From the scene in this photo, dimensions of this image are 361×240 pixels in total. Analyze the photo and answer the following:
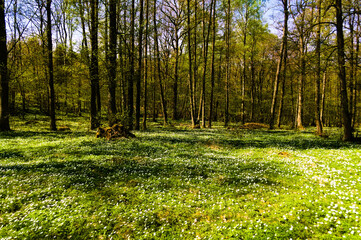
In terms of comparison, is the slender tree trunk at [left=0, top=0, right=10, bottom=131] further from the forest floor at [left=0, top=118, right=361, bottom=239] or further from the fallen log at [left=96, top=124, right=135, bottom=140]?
the fallen log at [left=96, top=124, right=135, bottom=140]

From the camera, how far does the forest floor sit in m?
5.19

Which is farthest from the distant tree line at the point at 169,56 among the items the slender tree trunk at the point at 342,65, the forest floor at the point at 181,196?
the forest floor at the point at 181,196

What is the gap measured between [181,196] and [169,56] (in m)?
45.2

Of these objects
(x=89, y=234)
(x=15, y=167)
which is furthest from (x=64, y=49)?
(x=89, y=234)

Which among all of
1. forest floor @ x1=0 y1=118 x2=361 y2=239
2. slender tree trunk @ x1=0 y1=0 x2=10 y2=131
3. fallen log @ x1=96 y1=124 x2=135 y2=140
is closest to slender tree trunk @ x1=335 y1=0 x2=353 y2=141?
forest floor @ x1=0 y1=118 x2=361 y2=239

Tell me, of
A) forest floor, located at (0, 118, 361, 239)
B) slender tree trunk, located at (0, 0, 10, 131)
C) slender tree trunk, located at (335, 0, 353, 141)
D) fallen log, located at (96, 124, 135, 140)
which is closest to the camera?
forest floor, located at (0, 118, 361, 239)

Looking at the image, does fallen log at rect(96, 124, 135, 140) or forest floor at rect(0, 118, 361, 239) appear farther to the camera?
fallen log at rect(96, 124, 135, 140)

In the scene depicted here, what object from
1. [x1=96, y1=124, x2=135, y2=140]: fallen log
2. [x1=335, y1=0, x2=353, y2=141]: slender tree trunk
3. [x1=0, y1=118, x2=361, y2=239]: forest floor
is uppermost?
[x1=335, y1=0, x2=353, y2=141]: slender tree trunk

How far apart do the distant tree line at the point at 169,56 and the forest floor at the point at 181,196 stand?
8408 mm

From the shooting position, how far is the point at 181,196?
7113 mm

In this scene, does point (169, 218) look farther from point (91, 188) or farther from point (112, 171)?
point (112, 171)

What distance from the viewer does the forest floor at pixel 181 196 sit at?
17.0 ft

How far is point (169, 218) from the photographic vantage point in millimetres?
5820

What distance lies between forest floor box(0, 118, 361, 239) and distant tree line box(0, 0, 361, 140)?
8.41 metres
